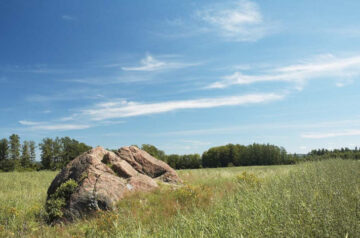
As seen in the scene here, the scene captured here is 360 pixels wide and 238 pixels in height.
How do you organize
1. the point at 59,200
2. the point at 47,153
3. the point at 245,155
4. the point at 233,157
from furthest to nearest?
1. the point at 233,157
2. the point at 245,155
3. the point at 47,153
4. the point at 59,200

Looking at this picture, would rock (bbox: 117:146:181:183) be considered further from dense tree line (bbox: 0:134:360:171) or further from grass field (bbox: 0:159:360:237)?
dense tree line (bbox: 0:134:360:171)

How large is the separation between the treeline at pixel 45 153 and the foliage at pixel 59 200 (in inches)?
1774

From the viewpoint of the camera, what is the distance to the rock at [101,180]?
1000 cm

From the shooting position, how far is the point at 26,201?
474 inches

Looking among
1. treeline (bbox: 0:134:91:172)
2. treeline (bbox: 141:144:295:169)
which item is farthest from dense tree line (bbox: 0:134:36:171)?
treeline (bbox: 141:144:295:169)

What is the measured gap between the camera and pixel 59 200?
1030cm

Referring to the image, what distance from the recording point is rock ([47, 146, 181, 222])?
32.8 feet

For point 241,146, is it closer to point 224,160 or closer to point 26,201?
point 224,160

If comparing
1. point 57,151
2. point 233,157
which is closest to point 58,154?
point 57,151

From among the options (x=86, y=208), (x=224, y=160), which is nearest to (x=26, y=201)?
(x=86, y=208)

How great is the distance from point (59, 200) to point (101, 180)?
1807 millimetres

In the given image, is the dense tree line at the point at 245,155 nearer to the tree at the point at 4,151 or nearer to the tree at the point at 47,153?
the tree at the point at 47,153

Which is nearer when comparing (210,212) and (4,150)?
(210,212)

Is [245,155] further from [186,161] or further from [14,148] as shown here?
[14,148]
